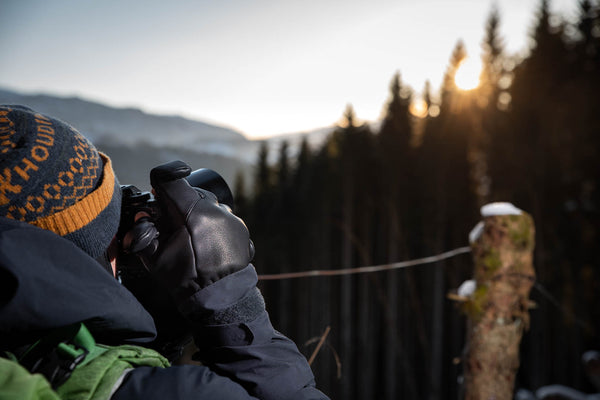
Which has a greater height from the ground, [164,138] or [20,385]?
[164,138]

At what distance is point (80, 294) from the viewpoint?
733 mm

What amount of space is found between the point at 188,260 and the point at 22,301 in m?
0.40

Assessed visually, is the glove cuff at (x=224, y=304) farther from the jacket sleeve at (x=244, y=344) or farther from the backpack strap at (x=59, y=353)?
the backpack strap at (x=59, y=353)

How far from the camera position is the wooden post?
2529mm

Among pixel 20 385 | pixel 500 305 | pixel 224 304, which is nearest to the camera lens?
pixel 20 385

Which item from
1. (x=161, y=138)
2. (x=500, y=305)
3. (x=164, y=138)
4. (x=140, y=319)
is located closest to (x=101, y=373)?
(x=140, y=319)

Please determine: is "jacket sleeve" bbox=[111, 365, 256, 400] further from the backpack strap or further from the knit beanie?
the knit beanie

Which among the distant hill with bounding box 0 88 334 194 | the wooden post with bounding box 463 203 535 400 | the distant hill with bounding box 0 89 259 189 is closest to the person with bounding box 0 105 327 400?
the wooden post with bounding box 463 203 535 400

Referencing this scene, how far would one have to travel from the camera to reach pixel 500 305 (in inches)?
101

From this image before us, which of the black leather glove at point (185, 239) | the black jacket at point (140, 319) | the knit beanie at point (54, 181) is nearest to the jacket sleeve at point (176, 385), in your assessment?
the black jacket at point (140, 319)

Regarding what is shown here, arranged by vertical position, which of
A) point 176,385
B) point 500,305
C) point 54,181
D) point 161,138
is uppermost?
point 161,138

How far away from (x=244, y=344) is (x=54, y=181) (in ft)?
2.11

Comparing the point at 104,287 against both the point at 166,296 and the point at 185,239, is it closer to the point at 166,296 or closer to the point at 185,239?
the point at 185,239

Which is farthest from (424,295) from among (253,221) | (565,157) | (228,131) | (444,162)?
(228,131)
